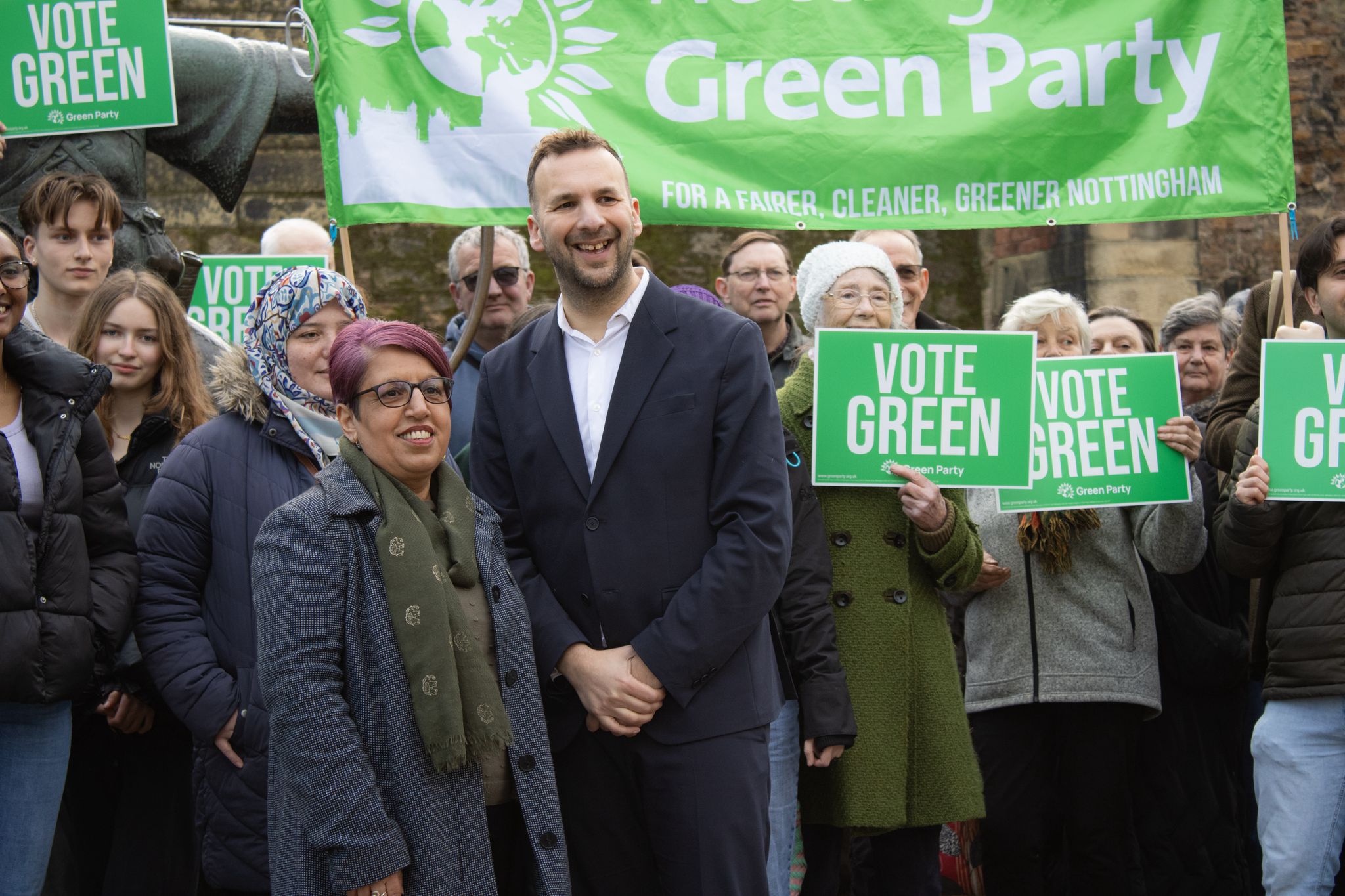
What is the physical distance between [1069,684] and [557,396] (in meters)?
1.90

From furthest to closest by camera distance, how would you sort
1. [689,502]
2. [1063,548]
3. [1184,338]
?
[1184,338], [1063,548], [689,502]

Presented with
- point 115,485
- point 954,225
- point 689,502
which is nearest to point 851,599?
point 689,502

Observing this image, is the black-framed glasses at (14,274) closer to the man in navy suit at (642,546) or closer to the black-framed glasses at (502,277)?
the man in navy suit at (642,546)

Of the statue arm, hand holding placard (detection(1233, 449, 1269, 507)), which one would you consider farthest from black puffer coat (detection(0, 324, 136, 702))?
hand holding placard (detection(1233, 449, 1269, 507))

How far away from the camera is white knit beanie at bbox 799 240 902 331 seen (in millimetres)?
3816

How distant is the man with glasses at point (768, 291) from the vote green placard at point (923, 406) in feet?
4.45

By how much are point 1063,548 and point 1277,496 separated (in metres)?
0.67

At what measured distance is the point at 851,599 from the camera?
3564 mm

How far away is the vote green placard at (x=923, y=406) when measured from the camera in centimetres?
363

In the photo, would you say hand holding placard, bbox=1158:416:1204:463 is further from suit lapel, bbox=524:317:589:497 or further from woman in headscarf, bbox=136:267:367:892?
woman in headscarf, bbox=136:267:367:892

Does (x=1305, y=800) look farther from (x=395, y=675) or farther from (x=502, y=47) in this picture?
(x=502, y=47)

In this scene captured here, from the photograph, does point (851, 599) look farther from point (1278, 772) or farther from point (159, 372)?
point (159, 372)

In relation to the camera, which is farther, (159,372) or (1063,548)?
(1063,548)

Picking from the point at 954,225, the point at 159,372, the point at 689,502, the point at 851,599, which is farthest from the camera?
the point at 954,225
